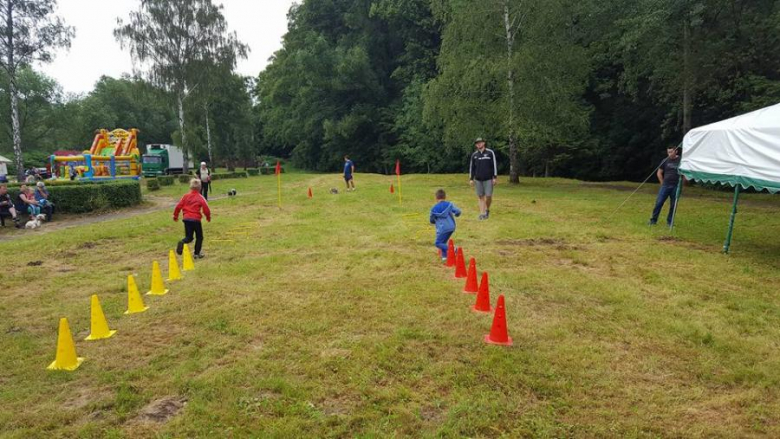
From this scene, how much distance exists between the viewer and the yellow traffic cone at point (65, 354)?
13.4ft

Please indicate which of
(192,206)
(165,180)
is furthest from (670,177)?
(165,180)

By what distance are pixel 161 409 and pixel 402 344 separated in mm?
2095

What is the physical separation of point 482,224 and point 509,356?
698cm

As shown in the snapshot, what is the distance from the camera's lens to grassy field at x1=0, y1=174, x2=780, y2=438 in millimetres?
3271

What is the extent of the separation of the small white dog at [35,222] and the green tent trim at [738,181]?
16326mm

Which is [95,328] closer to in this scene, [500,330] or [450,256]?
[500,330]

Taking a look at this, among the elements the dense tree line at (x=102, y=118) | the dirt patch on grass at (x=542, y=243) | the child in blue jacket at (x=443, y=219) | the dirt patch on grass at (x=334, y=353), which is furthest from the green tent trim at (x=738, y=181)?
the dense tree line at (x=102, y=118)

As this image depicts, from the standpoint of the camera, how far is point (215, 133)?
47094mm

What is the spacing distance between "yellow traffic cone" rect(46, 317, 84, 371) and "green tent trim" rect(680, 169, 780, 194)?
9385 mm

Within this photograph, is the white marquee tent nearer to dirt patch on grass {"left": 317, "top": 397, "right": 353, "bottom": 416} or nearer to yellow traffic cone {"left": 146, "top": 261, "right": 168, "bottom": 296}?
dirt patch on grass {"left": 317, "top": 397, "right": 353, "bottom": 416}

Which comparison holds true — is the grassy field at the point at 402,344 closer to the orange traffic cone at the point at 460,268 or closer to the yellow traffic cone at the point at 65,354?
the yellow traffic cone at the point at 65,354

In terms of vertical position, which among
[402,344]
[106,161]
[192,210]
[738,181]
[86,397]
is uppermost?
[106,161]

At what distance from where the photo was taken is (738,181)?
7.66 m

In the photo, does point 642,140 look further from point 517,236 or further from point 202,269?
point 202,269
